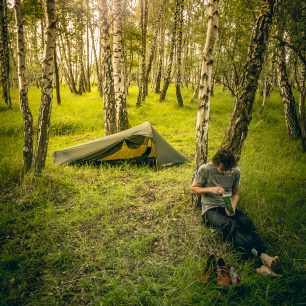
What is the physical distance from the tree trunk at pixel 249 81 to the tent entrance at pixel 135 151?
2.63 meters

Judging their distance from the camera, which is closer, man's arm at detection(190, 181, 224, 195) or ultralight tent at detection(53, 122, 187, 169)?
man's arm at detection(190, 181, 224, 195)

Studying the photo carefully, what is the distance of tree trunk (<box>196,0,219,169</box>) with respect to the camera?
3930 mm

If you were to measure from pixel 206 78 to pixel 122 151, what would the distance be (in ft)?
11.7

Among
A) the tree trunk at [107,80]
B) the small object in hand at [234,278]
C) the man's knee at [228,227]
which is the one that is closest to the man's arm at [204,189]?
the man's knee at [228,227]

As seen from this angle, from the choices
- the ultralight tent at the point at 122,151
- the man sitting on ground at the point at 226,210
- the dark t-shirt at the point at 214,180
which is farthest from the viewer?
the ultralight tent at the point at 122,151

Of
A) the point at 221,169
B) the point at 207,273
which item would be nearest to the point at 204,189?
the point at 221,169

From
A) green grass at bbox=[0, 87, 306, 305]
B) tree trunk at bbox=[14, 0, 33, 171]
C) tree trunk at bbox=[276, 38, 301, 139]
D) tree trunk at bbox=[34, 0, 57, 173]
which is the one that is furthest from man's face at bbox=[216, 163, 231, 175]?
tree trunk at bbox=[276, 38, 301, 139]

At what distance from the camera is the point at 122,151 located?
22.5ft

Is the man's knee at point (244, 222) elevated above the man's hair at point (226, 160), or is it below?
below

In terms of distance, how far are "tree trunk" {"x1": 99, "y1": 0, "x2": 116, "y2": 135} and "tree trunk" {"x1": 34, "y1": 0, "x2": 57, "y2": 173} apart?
3.02 meters

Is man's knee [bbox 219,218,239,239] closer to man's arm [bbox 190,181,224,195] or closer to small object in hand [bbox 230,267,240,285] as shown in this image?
man's arm [bbox 190,181,224,195]

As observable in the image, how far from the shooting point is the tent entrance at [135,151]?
6539 mm

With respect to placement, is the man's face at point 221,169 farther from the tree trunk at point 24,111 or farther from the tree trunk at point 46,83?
the tree trunk at point 24,111

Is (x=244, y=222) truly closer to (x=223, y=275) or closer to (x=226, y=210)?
(x=226, y=210)
